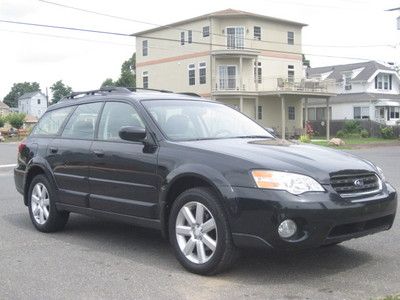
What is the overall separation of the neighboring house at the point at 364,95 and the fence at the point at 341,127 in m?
3.58

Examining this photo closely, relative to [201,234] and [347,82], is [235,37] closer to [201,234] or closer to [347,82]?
[347,82]

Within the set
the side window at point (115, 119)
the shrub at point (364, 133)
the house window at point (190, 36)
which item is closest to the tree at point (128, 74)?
the house window at point (190, 36)

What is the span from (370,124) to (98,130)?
42555mm

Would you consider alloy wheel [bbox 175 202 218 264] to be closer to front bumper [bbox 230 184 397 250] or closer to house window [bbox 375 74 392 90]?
front bumper [bbox 230 184 397 250]

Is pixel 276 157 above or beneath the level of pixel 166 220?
above

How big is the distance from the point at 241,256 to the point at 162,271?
0.80 meters

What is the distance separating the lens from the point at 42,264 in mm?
5762

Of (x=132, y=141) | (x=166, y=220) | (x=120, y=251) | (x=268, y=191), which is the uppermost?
(x=132, y=141)

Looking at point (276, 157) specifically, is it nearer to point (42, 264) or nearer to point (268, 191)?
point (268, 191)

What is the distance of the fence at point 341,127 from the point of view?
45.3 metres

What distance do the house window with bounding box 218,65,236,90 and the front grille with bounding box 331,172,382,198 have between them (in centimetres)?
3696

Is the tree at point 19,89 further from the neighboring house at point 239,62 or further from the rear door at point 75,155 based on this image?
the rear door at point 75,155

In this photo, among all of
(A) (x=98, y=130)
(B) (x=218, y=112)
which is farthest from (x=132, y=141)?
(B) (x=218, y=112)

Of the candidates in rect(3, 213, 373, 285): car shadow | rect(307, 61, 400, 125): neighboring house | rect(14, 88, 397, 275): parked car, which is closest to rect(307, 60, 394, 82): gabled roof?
rect(307, 61, 400, 125): neighboring house
